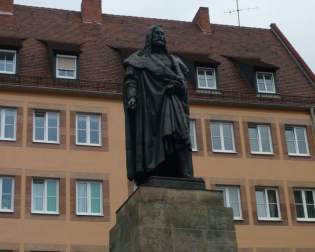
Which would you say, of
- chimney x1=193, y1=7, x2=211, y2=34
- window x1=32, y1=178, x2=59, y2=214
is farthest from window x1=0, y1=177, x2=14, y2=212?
chimney x1=193, y1=7, x2=211, y2=34

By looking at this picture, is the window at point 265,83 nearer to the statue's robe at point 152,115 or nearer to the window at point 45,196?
the window at point 45,196

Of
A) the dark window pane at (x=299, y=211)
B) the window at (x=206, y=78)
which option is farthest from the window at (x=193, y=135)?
the dark window pane at (x=299, y=211)

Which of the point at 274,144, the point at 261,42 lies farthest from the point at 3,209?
the point at 261,42

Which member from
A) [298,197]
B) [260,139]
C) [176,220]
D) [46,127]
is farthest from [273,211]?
[176,220]

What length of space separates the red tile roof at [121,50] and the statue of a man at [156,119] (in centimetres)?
1880

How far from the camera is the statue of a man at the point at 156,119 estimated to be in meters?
9.93

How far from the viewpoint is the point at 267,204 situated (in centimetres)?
2961

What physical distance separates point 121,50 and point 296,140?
869 centimetres

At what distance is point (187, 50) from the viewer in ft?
112

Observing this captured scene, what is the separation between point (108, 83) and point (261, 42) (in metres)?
10.9

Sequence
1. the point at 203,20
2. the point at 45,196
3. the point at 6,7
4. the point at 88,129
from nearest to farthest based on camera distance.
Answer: the point at 45,196 → the point at 88,129 → the point at 6,7 → the point at 203,20

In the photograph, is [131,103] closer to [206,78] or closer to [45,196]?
[45,196]

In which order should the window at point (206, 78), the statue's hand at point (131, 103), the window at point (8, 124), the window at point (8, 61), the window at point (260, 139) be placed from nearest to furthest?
the statue's hand at point (131, 103) → the window at point (8, 124) → the window at point (8, 61) → the window at point (260, 139) → the window at point (206, 78)

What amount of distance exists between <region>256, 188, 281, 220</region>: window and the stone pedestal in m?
20.3
